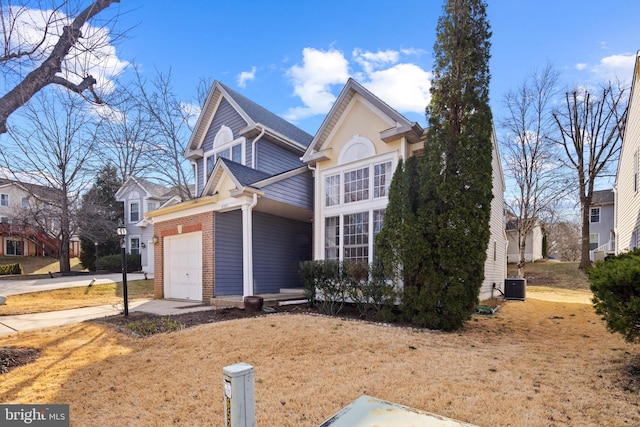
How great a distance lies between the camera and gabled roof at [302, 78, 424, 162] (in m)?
8.84

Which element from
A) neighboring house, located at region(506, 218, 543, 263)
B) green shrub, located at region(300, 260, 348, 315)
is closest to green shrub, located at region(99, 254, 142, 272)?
green shrub, located at region(300, 260, 348, 315)

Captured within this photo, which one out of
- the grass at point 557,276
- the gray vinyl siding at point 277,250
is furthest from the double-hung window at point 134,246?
the grass at point 557,276

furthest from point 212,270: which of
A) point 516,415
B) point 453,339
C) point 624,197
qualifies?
point 624,197

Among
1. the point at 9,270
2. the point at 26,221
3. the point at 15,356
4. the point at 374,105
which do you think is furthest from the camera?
the point at 9,270

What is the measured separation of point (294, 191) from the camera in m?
11.2

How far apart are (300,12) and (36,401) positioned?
1069cm

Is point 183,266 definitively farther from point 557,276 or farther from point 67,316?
point 557,276

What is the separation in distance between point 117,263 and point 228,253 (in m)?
18.3

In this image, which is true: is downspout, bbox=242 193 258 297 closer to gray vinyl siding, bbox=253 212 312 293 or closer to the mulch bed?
gray vinyl siding, bbox=253 212 312 293

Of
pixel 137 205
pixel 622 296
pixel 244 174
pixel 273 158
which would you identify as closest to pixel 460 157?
pixel 622 296

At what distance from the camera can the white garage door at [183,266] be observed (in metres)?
11.4

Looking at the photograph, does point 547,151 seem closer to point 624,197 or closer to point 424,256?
point 624,197

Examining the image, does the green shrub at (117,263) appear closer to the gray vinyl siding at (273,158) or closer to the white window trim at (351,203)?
the gray vinyl siding at (273,158)

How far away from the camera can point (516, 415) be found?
304 cm
